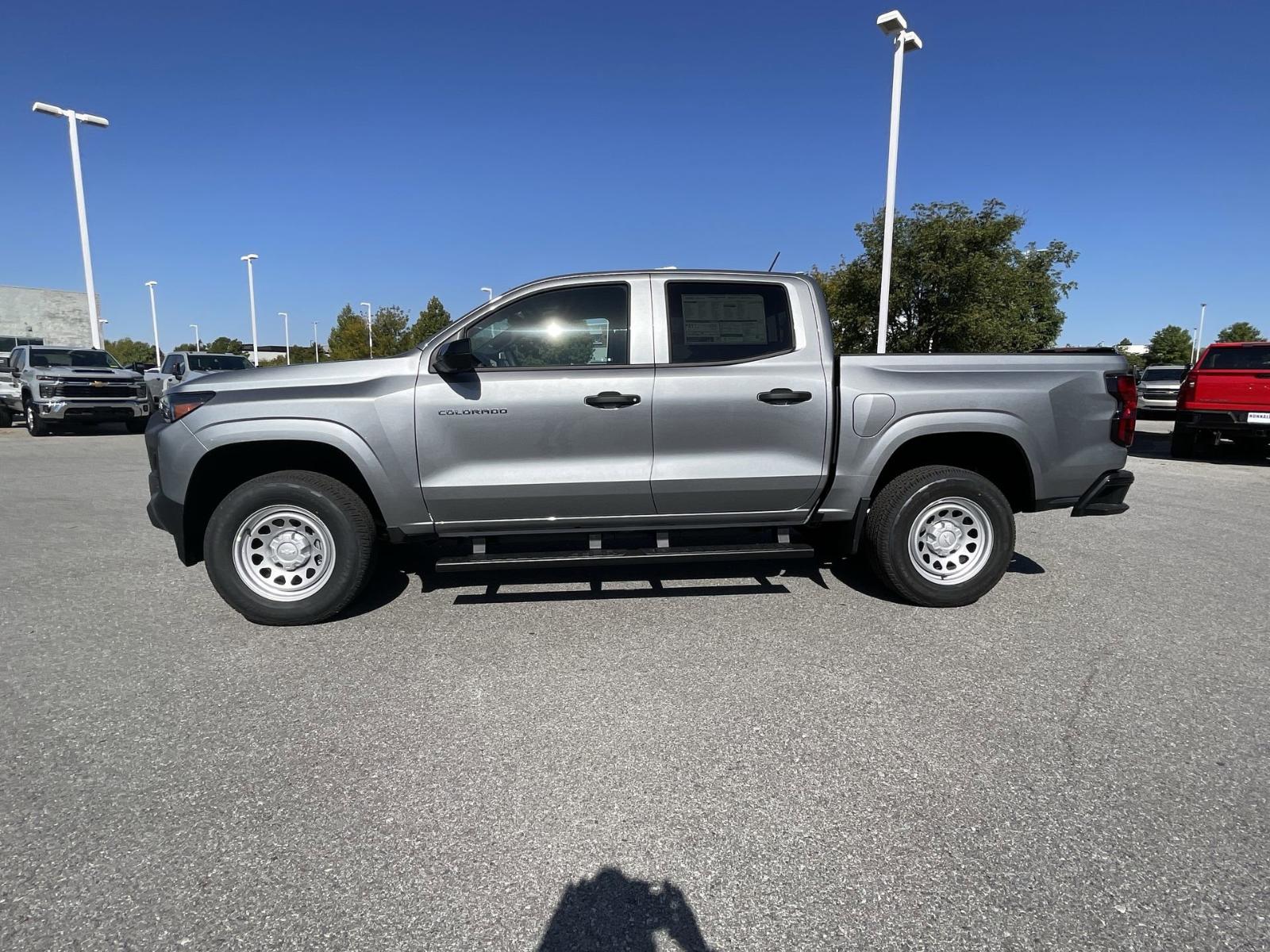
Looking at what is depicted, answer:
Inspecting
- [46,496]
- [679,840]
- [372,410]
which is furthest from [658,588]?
[46,496]

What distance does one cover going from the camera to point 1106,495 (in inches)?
181

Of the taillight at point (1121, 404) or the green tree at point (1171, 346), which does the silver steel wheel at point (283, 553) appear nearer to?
the taillight at point (1121, 404)

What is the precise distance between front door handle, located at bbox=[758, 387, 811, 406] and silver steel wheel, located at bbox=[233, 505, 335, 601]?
264 centimetres

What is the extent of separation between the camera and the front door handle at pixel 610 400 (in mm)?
4207

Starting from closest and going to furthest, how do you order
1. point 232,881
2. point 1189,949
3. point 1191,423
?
1. point 1189,949
2. point 232,881
3. point 1191,423

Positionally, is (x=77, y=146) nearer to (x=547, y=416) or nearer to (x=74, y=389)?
(x=74, y=389)

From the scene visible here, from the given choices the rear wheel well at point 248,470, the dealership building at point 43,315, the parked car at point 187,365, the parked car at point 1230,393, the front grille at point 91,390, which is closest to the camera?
the rear wheel well at point 248,470

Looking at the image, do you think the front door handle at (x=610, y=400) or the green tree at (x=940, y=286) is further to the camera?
the green tree at (x=940, y=286)

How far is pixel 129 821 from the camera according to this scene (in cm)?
245

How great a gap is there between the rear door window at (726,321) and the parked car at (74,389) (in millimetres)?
15804

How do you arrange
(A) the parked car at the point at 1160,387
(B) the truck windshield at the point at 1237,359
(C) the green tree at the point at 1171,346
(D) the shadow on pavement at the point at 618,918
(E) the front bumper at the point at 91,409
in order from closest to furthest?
(D) the shadow on pavement at the point at 618,918
(B) the truck windshield at the point at 1237,359
(E) the front bumper at the point at 91,409
(A) the parked car at the point at 1160,387
(C) the green tree at the point at 1171,346

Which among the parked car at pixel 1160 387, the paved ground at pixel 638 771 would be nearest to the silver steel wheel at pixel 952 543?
the paved ground at pixel 638 771

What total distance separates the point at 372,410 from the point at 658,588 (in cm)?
214

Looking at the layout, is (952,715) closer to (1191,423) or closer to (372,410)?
(372,410)
